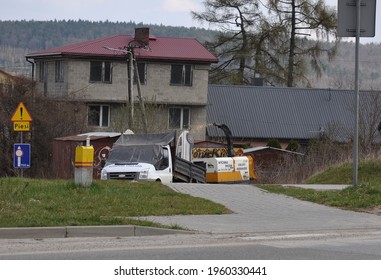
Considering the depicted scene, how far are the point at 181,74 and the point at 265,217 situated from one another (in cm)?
4308

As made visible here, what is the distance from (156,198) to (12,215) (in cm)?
445

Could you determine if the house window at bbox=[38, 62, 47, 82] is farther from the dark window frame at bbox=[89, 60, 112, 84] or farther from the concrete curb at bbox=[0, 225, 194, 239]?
the concrete curb at bbox=[0, 225, 194, 239]

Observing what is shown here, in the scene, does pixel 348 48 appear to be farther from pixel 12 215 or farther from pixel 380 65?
pixel 12 215

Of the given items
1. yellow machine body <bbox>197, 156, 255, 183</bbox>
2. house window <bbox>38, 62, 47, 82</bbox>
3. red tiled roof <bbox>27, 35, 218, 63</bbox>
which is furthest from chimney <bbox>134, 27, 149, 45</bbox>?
yellow machine body <bbox>197, 156, 255, 183</bbox>

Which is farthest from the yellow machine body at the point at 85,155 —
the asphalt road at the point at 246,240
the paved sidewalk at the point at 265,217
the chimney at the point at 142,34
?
the chimney at the point at 142,34

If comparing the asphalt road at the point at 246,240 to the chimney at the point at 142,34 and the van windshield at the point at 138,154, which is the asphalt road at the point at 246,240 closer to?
the van windshield at the point at 138,154

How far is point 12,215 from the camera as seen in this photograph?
1579 centimetres

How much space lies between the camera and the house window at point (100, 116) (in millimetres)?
59491

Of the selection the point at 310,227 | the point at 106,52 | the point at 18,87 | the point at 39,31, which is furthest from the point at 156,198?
the point at 39,31

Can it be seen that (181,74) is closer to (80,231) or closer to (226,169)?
(226,169)

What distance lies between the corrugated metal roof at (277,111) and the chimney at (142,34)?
7.78 meters

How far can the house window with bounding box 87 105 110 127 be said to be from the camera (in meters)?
59.5

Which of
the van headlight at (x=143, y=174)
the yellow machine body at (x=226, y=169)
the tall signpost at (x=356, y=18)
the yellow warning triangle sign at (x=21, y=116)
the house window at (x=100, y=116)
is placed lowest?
the yellow machine body at (x=226, y=169)
